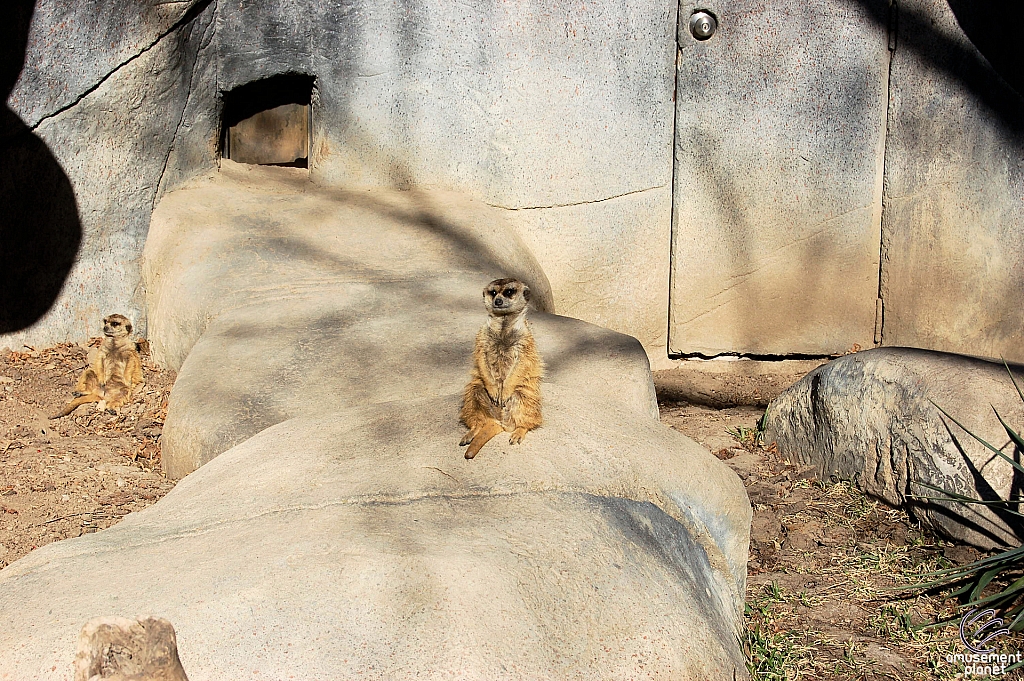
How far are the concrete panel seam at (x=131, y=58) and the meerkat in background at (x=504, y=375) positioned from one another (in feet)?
10.8

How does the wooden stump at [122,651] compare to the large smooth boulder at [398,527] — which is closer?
the wooden stump at [122,651]

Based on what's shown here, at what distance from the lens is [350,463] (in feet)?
10.4

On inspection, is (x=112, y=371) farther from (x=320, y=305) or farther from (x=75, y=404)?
(x=320, y=305)

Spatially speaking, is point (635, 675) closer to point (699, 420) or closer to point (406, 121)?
point (699, 420)

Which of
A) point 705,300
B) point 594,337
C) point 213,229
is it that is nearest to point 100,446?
point 213,229

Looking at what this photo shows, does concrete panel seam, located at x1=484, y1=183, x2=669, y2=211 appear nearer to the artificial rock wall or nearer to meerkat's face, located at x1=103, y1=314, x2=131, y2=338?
the artificial rock wall

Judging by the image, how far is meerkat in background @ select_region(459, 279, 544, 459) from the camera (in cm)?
327

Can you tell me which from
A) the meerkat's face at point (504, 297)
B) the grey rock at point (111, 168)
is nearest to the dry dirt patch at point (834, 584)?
the meerkat's face at point (504, 297)

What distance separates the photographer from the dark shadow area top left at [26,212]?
530cm

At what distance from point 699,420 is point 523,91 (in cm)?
232

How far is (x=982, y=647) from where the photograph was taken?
3.46 m

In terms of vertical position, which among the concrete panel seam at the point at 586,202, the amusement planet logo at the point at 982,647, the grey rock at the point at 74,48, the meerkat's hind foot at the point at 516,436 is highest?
the grey rock at the point at 74,48

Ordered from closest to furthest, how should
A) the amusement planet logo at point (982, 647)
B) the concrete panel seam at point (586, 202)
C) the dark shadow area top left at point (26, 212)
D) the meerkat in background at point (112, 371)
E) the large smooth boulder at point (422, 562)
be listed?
the large smooth boulder at point (422, 562)
the amusement planet logo at point (982, 647)
the meerkat in background at point (112, 371)
the dark shadow area top left at point (26, 212)
the concrete panel seam at point (586, 202)

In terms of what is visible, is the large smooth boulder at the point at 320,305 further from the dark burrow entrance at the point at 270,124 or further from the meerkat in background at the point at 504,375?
the meerkat in background at the point at 504,375
